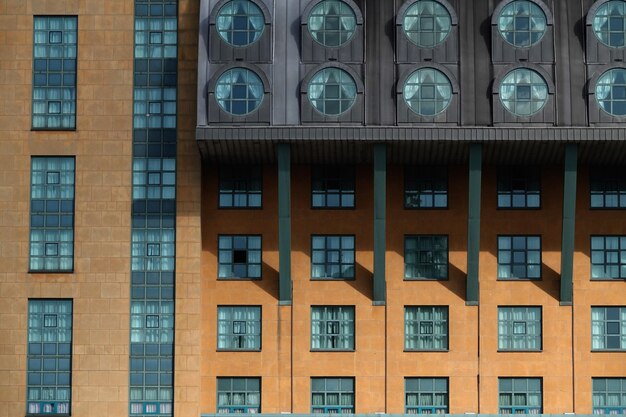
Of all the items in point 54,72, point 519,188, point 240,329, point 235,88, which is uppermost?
point 54,72

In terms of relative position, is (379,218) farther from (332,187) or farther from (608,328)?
(608,328)

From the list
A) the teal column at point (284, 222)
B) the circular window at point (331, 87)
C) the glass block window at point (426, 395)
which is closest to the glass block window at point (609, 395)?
the glass block window at point (426, 395)

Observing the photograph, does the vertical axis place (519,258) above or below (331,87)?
below

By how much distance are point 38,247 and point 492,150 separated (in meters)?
17.3

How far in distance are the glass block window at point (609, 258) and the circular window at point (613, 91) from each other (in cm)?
559

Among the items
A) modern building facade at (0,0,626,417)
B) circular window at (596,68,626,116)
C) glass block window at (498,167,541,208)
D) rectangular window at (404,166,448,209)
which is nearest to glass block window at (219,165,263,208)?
modern building facade at (0,0,626,417)

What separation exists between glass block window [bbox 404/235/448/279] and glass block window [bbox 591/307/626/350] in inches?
234

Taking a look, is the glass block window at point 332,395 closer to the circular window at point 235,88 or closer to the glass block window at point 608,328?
the glass block window at point 608,328

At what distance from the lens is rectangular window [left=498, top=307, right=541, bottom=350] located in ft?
217

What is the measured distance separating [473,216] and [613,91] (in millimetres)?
6852

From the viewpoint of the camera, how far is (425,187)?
6694 cm

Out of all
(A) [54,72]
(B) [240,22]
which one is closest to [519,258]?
(B) [240,22]

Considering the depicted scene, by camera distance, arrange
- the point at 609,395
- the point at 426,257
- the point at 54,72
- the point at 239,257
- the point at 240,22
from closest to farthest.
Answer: the point at 240,22
the point at 609,395
the point at 54,72
the point at 426,257
the point at 239,257

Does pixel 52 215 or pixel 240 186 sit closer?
pixel 52 215
